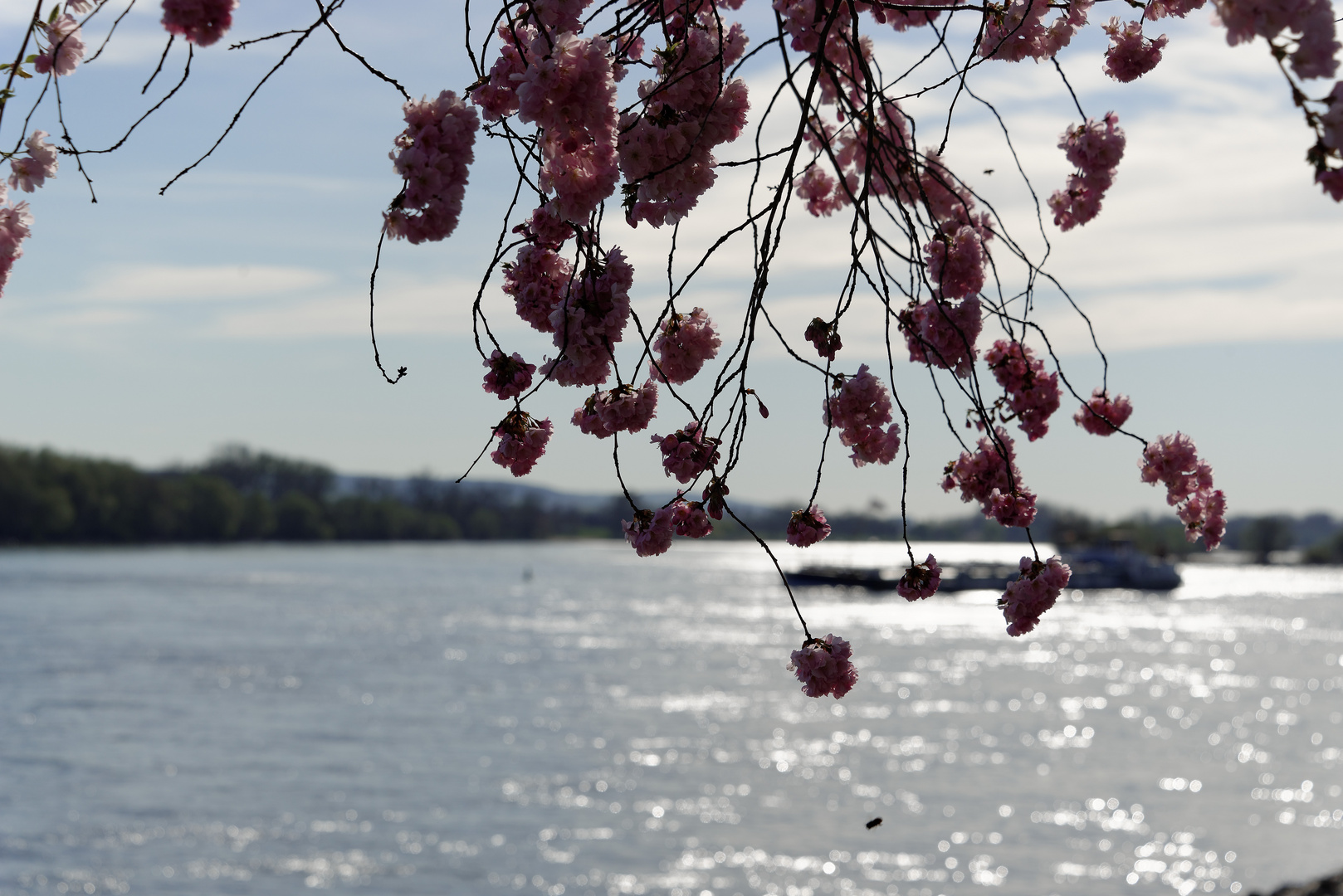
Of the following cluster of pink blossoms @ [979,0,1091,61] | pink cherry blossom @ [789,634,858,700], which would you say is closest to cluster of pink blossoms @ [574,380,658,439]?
pink cherry blossom @ [789,634,858,700]

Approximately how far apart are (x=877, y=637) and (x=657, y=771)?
4148 centimetres

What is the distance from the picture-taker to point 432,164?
2.73 m

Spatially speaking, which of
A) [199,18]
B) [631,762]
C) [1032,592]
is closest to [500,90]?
[199,18]

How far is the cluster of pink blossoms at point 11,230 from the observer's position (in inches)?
141

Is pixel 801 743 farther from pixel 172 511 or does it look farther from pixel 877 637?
pixel 172 511

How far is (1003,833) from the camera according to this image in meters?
23.2

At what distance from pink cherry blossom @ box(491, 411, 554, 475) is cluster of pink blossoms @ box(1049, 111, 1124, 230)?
2227mm

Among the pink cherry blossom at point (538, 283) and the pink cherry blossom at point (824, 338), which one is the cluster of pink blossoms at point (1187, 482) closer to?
the pink cherry blossom at point (824, 338)

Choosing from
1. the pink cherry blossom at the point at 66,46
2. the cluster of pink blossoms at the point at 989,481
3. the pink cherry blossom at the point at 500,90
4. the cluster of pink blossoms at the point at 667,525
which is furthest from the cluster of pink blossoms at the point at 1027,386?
the pink cherry blossom at the point at 66,46

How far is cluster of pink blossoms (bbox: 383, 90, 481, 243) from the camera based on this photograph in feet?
8.97

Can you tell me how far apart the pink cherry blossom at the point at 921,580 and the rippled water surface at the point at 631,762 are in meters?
16.4

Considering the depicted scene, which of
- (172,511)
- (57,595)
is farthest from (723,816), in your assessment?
(172,511)

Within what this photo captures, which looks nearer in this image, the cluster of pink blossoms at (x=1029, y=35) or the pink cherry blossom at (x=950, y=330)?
the pink cherry blossom at (x=950, y=330)

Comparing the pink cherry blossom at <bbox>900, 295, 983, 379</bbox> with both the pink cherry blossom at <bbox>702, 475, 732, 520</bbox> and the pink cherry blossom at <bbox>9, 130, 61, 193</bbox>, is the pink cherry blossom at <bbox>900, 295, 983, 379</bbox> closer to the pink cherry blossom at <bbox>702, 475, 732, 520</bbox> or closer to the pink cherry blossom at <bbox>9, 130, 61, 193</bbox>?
the pink cherry blossom at <bbox>702, 475, 732, 520</bbox>
